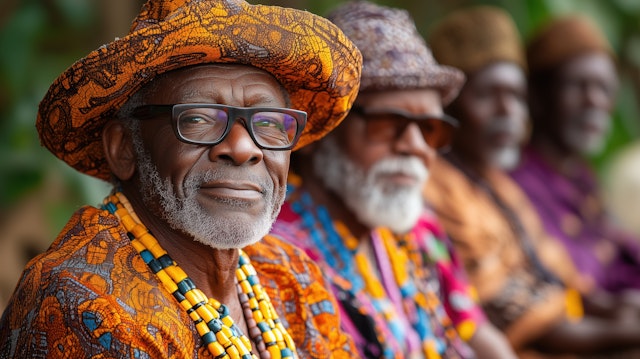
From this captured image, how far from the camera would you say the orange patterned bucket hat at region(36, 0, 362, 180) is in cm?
208

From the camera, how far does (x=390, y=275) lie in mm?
3494

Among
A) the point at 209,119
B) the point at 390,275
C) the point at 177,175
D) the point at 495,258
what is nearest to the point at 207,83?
the point at 209,119

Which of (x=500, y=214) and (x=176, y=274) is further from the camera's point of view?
(x=500, y=214)

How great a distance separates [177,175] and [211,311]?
33 centimetres

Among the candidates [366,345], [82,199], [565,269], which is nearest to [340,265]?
[366,345]

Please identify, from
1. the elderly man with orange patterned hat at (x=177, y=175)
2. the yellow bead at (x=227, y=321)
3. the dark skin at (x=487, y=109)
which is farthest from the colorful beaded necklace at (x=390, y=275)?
the dark skin at (x=487, y=109)

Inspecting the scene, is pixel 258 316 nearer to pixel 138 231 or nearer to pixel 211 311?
pixel 211 311

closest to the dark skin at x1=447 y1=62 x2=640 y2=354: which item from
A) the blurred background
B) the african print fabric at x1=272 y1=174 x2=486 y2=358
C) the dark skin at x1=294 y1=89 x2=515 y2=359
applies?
the african print fabric at x1=272 y1=174 x2=486 y2=358

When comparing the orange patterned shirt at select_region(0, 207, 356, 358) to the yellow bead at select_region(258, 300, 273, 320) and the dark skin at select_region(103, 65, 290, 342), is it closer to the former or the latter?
the dark skin at select_region(103, 65, 290, 342)

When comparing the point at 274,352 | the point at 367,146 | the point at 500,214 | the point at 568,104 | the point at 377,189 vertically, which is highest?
the point at 274,352

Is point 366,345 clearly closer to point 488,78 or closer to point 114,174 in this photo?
point 114,174

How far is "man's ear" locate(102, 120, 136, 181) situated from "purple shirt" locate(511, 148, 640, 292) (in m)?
3.65

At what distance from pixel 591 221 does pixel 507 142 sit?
124 cm

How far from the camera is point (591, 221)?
5879 millimetres
